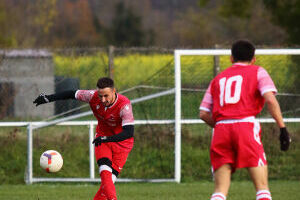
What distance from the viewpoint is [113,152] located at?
8656 mm

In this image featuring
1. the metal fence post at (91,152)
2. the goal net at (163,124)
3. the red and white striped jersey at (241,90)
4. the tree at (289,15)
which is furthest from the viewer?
the tree at (289,15)

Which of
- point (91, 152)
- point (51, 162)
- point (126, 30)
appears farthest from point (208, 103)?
point (126, 30)

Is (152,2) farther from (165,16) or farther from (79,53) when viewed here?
(79,53)

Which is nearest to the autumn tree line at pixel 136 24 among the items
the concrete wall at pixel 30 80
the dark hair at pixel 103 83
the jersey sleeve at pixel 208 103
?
the concrete wall at pixel 30 80

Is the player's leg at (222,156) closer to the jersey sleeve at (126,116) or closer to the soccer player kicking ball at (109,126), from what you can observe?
the soccer player kicking ball at (109,126)

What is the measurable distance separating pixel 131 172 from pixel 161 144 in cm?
78

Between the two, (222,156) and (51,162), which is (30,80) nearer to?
(51,162)

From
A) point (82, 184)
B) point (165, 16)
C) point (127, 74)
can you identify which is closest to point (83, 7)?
point (165, 16)

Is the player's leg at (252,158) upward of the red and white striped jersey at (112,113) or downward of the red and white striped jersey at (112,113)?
downward

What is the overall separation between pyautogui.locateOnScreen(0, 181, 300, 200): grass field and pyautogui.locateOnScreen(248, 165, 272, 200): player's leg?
4.05 m

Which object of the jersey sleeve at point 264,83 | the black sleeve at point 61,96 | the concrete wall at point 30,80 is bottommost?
the jersey sleeve at point 264,83

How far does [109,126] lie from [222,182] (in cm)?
269

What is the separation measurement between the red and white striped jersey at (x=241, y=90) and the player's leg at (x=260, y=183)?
51cm

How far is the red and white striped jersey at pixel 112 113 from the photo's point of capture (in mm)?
8391
